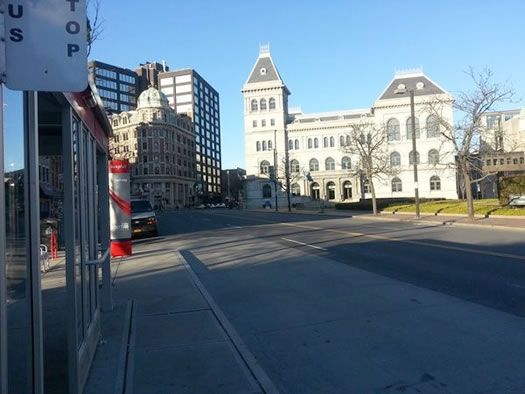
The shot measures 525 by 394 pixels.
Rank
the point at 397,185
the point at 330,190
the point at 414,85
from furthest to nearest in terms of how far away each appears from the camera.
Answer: the point at 330,190 → the point at 397,185 → the point at 414,85

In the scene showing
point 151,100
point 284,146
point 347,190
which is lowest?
point 347,190

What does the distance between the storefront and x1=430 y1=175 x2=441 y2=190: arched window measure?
276ft

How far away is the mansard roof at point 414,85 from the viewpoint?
8075 centimetres

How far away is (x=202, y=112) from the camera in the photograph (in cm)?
15225

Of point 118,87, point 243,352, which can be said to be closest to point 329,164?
point 118,87

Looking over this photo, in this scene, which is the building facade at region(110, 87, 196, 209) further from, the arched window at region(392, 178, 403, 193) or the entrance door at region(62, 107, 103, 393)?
the entrance door at region(62, 107, 103, 393)

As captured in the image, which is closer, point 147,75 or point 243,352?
point 243,352

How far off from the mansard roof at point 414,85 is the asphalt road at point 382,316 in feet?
241

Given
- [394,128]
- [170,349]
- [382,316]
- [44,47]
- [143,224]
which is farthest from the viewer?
[394,128]

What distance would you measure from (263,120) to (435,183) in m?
34.2

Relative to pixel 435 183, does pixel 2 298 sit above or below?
below

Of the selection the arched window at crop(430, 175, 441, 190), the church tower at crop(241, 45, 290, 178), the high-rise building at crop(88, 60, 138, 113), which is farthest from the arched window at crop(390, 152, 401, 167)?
the high-rise building at crop(88, 60, 138, 113)

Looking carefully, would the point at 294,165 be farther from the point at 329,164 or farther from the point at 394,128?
the point at 394,128

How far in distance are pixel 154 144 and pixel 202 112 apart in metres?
39.9
